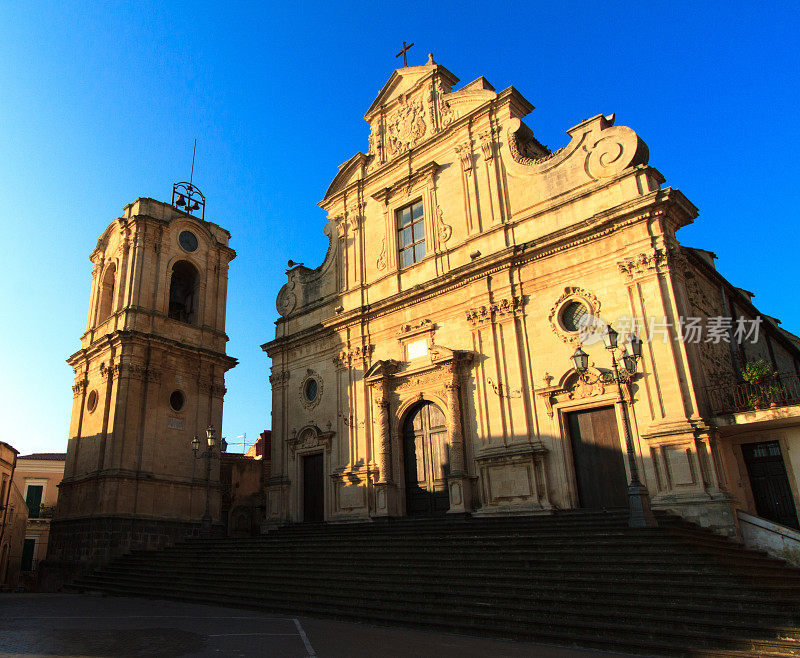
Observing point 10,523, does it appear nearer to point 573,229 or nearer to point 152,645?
point 152,645

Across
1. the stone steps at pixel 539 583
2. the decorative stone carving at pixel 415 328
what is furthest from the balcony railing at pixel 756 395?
the decorative stone carving at pixel 415 328

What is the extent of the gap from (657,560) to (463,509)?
6800 millimetres

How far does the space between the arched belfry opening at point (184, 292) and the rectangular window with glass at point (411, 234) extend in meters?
11.4

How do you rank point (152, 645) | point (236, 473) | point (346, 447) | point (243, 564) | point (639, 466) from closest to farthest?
point (152, 645)
point (639, 466)
point (243, 564)
point (346, 447)
point (236, 473)

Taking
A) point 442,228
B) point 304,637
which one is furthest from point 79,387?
point 304,637

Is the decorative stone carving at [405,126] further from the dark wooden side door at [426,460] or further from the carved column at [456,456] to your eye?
the dark wooden side door at [426,460]

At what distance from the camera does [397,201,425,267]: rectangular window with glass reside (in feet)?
65.0

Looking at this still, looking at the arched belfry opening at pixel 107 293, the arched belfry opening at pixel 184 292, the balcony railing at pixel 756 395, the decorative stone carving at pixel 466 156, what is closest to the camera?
the balcony railing at pixel 756 395

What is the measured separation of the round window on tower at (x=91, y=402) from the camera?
24097mm

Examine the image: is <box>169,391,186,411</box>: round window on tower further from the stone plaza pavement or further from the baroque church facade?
the stone plaza pavement

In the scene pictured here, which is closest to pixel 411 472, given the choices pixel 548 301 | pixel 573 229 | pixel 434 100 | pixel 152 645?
pixel 548 301

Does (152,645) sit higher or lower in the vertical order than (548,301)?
lower

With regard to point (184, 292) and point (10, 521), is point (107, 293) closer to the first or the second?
point (184, 292)

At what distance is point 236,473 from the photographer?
28.5 m
